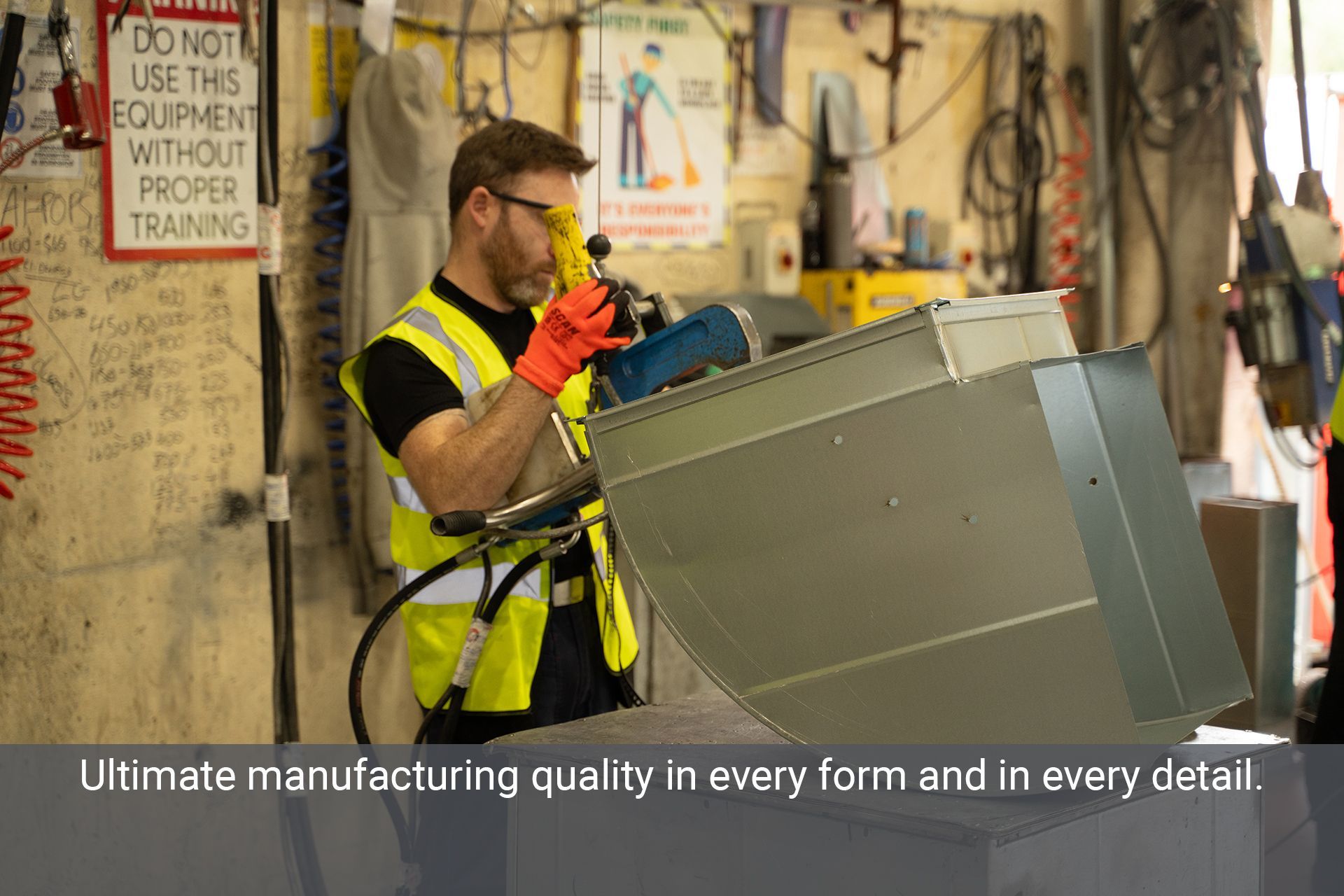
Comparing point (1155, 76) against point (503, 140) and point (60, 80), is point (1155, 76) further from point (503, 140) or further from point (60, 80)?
point (60, 80)

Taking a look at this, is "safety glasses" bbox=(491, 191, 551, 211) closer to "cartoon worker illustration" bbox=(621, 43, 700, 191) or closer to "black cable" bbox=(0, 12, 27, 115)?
"black cable" bbox=(0, 12, 27, 115)

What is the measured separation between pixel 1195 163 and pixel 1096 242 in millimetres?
390

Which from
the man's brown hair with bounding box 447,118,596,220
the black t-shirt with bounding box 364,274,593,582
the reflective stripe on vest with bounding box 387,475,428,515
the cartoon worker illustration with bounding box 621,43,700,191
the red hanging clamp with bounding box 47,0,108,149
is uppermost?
the cartoon worker illustration with bounding box 621,43,700,191

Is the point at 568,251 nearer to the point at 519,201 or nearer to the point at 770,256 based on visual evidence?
the point at 519,201

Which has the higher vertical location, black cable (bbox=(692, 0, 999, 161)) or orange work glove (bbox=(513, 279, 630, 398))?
black cable (bbox=(692, 0, 999, 161))

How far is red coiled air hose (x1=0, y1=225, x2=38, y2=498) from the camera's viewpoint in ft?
8.04

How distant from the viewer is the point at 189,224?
277cm

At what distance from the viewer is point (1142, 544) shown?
146 cm

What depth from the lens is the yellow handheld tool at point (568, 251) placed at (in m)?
2.05

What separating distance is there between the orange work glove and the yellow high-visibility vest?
16 cm

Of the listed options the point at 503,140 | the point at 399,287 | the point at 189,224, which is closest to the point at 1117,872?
the point at 503,140

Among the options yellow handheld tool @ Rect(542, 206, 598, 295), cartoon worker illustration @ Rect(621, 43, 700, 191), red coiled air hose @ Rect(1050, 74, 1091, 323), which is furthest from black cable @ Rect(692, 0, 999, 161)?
yellow handheld tool @ Rect(542, 206, 598, 295)

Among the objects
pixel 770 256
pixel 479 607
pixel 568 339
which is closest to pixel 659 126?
pixel 770 256

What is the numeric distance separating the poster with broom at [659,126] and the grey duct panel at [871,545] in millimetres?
2123
